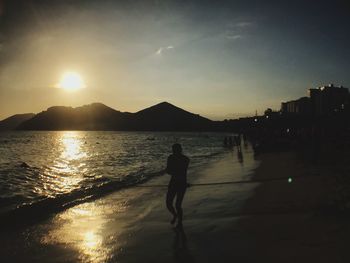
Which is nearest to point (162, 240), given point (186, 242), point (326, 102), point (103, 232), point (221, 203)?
point (186, 242)

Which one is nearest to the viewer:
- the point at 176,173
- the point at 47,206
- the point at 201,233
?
the point at 201,233

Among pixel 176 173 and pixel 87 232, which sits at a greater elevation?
pixel 176 173

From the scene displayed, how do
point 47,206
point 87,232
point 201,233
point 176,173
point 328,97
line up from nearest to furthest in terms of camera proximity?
1. point 201,233
2. point 176,173
3. point 87,232
4. point 47,206
5. point 328,97

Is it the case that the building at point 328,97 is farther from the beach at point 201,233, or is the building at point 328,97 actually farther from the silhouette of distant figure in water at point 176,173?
the silhouette of distant figure in water at point 176,173

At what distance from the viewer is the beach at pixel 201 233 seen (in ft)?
21.3

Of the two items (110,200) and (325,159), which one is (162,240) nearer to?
(110,200)

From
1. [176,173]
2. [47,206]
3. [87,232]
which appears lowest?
[47,206]

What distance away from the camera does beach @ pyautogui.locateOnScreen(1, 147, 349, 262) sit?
6.49 m

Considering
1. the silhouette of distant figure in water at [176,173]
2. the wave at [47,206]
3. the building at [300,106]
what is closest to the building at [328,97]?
the building at [300,106]

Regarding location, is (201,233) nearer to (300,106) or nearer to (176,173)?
(176,173)

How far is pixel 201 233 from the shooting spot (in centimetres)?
810

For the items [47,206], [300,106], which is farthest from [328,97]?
[47,206]

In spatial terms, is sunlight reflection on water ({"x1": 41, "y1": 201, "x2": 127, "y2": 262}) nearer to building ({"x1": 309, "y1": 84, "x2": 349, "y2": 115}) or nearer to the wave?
the wave

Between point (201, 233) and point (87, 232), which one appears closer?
point (201, 233)
